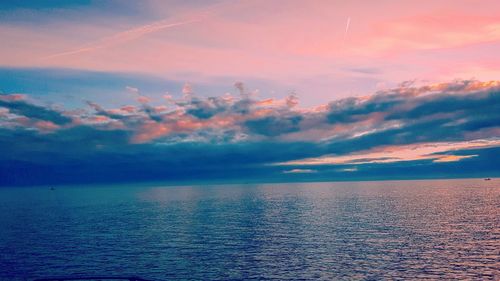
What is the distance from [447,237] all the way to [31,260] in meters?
103

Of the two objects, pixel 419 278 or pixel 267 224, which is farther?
pixel 267 224

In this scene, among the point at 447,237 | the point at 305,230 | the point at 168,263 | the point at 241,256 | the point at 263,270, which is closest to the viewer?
the point at 263,270

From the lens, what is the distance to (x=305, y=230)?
126062mm

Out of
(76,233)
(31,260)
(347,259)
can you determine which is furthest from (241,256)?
(76,233)

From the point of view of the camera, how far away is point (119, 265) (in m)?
80.9

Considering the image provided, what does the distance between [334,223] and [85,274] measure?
90398mm

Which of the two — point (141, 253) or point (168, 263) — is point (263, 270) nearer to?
point (168, 263)

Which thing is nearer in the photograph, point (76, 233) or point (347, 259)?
point (347, 259)

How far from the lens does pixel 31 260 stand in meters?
86.9

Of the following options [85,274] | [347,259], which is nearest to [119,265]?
[85,274]

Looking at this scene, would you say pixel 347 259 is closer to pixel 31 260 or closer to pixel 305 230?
pixel 305 230

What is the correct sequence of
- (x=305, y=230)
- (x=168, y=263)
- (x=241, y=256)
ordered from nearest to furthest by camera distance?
(x=168, y=263), (x=241, y=256), (x=305, y=230)

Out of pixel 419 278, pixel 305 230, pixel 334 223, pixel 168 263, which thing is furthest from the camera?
pixel 334 223

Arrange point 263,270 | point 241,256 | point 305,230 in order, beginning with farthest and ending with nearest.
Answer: point 305,230, point 241,256, point 263,270
